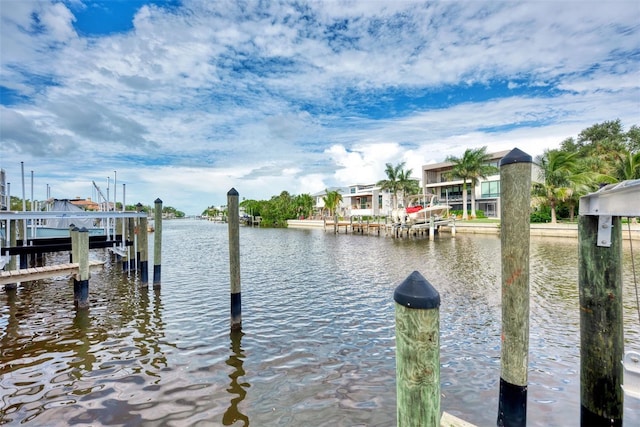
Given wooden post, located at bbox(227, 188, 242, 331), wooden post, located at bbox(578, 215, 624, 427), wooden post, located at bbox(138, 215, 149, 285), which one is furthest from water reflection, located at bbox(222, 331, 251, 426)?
wooden post, located at bbox(138, 215, 149, 285)

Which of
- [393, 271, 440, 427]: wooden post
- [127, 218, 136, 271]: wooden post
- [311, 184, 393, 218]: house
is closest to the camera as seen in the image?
[393, 271, 440, 427]: wooden post

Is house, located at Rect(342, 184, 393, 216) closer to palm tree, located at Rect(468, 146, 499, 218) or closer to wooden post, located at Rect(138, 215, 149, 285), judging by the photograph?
palm tree, located at Rect(468, 146, 499, 218)

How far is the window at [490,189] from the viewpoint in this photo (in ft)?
172

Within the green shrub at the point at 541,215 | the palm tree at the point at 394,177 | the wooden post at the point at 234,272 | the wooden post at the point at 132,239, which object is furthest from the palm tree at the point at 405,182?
the wooden post at the point at 234,272

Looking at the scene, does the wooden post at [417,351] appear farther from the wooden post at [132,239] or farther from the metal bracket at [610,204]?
the wooden post at [132,239]

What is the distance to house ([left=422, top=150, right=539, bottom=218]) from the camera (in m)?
53.1

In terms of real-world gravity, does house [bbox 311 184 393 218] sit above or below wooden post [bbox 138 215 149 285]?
above

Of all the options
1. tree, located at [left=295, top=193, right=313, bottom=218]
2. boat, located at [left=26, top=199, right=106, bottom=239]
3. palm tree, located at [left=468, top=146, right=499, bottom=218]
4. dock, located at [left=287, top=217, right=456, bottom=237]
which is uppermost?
palm tree, located at [left=468, top=146, right=499, bottom=218]

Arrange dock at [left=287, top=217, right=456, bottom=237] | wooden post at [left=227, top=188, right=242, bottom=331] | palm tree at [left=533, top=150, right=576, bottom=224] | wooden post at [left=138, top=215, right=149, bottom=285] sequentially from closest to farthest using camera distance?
wooden post at [left=227, top=188, right=242, bottom=331]
wooden post at [left=138, top=215, right=149, bottom=285]
palm tree at [left=533, top=150, right=576, bottom=224]
dock at [left=287, top=217, right=456, bottom=237]

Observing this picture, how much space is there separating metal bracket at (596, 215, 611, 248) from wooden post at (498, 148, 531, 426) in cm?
83

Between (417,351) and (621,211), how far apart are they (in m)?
2.79

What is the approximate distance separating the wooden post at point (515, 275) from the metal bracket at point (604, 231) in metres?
0.83

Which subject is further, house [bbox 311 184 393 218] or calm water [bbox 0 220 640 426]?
house [bbox 311 184 393 218]

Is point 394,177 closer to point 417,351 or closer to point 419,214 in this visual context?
point 419,214
